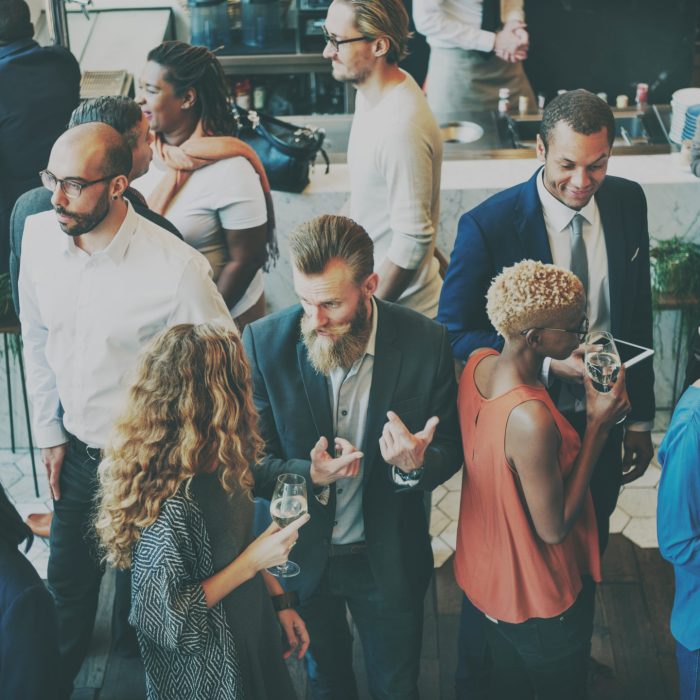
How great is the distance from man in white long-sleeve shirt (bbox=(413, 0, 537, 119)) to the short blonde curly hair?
287 cm

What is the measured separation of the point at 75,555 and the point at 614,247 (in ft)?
5.92

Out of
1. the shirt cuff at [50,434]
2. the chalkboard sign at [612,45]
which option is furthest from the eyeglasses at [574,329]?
the chalkboard sign at [612,45]

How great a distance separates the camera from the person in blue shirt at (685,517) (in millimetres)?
2291

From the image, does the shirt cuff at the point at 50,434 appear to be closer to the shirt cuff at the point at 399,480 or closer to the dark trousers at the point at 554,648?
the shirt cuff at the point at 399,480

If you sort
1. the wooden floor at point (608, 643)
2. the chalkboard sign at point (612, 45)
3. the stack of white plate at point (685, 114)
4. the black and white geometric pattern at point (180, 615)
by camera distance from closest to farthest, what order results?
1. the black and white geometric pattern at point (180, 615)
2. the wooden floor at point (608, 643)
3. the stack of white plate at point (685, 114)
4. the chalkboard sign at point (612, 45)

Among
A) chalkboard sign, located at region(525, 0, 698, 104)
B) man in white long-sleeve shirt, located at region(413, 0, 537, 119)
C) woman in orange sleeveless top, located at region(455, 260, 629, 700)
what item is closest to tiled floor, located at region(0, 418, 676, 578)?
woman in orange sleeveless top, located at region(455, 260, 629, 700)

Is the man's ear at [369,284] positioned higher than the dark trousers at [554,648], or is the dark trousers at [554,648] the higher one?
the man's ear at [369,284]

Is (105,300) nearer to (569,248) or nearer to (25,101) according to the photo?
(569,248)

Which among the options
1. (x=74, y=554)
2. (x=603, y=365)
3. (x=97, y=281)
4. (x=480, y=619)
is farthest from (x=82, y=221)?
(x=480, y=619)

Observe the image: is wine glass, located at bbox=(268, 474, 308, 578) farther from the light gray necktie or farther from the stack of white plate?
the stack of white plate

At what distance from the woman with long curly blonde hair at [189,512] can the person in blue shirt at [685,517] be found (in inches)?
34.5

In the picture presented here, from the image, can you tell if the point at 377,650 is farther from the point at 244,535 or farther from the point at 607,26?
the point at 607,26

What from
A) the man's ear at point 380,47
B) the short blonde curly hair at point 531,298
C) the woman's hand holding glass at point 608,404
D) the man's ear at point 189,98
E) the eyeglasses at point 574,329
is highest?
the man's ear at point 380,47

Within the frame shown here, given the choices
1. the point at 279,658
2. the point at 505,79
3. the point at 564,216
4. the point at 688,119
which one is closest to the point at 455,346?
the point at 564,216
